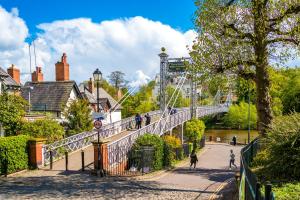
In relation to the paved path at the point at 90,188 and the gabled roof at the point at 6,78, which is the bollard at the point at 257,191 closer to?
the paved path at the point at 90,188

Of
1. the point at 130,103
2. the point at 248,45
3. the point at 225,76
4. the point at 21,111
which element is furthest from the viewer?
the point at 130,103

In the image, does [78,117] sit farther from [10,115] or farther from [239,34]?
[239,34]

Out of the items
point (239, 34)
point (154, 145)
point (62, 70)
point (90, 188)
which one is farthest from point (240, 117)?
point (90, 188)

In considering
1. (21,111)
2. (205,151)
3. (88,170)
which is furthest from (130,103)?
(88,170)

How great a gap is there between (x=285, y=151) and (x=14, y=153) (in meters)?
12.0

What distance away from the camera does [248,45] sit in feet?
48.3

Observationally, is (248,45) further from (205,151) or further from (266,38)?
(205,151)

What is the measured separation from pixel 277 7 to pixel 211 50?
10.2 ft

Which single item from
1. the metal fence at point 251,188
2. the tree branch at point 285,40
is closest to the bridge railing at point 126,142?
the tree branch at point 285,40

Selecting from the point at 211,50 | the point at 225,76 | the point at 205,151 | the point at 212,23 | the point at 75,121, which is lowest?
the point at 205,151

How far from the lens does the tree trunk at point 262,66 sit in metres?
13.8

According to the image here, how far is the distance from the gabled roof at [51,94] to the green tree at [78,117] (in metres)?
6.37

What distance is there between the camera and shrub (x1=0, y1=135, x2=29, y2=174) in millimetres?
15867

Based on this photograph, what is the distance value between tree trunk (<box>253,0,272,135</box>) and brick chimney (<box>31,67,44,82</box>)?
31696mm
